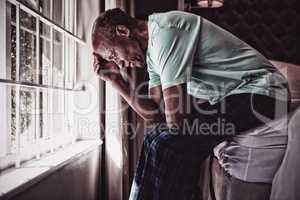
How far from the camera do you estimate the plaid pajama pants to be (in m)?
1.02

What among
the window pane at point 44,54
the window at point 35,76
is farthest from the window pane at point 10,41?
the window pane at point 44,54

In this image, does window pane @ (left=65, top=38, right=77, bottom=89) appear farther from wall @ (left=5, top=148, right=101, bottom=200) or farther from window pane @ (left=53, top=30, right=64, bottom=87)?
wall @ (left=5, top=148, right=101, bottom=200)

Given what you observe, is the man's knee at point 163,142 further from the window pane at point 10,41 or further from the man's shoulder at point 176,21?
the window pane at point 10,41

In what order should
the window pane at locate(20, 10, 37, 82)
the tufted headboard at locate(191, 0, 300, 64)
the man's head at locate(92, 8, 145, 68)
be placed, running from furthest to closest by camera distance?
the tufted headboard at locate(191, 0, 300, 64), the window pane at locate(20, 10, 37, 82), the man's head at locate(92, 8, 145, 68)

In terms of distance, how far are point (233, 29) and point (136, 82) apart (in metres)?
1.26

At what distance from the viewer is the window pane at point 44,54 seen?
5.02 ft

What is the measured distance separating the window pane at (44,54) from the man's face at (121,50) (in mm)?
405

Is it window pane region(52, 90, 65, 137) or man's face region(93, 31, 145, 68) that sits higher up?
man's face region(93, 31, 145, 68)

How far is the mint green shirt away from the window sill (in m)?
0.54

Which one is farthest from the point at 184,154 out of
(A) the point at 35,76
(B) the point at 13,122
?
(A) the point at 35,76

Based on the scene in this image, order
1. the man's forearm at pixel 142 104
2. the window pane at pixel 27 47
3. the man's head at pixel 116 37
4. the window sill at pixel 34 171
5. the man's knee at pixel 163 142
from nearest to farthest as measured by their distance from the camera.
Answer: the window sill at pixel 34 171 → the man's knee at pixel 163 142 → the man's head at pixel 116 37 → the window pane at pixel 27 47 → the man's forearm at pixel 142 104

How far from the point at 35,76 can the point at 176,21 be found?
2.52ft

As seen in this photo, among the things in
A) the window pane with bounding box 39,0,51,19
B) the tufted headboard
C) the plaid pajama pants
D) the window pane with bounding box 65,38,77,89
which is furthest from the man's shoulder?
the tufted headboard

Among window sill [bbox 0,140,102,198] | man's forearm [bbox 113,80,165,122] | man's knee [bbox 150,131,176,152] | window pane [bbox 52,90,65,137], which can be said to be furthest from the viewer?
window pane [bbox 52,90,65,137]
